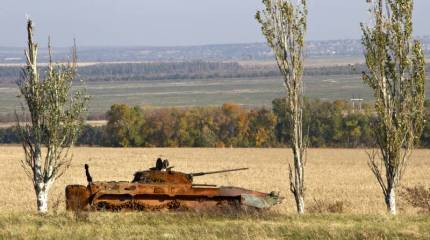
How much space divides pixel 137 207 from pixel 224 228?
3.57 m

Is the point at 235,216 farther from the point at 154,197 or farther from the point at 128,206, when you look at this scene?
the point at 128,206

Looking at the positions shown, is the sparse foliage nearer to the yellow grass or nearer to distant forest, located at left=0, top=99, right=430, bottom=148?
the yellow grass

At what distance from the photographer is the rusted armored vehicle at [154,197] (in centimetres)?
1945

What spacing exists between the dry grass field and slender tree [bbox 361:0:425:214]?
140cm

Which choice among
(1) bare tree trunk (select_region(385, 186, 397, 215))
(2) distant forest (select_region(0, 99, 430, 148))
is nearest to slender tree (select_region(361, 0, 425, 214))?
(1) bare tree trunk (select_region(385, 186, 397, 215))

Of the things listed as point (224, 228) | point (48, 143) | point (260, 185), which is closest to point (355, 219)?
point (224, 228)

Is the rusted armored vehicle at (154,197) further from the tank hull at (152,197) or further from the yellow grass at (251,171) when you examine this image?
the yellow grass at (251,171)

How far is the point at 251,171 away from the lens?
5434 cm

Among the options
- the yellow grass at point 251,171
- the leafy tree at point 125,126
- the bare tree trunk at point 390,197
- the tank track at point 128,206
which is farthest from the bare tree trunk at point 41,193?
the leafy tree at point 125,126

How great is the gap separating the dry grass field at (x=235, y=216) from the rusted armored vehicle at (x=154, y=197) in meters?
0.52

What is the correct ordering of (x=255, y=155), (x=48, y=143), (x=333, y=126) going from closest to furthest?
1. (x=48, y=143)
2. (x=255, y=155)
3. (x=333, y=126)

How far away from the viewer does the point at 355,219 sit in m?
17.8

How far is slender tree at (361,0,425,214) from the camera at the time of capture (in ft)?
71.2

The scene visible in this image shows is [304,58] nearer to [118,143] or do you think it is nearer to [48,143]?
[48,143]
